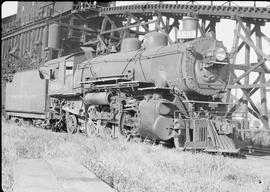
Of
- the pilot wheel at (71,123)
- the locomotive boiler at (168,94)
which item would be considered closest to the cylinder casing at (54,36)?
the pilot wheel at (71,123)

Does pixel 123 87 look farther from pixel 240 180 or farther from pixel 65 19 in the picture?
pixel 65 19

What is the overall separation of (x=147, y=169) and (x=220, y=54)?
5184 mm

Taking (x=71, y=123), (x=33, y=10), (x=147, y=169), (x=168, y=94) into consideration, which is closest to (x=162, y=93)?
(x=168, y=94)

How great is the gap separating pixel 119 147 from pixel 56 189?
182 inches

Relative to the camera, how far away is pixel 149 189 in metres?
4.51

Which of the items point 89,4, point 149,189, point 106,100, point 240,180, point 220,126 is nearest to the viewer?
point 149,189

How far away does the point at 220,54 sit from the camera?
32.4 ft

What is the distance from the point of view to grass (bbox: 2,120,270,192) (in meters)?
4.76

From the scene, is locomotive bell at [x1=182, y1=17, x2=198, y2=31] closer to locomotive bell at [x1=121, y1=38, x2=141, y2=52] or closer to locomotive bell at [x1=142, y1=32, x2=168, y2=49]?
locomotive bell at [x1=142, y1=32, x2=168, y2=49]

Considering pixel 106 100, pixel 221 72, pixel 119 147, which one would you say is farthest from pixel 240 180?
pixel 106 100

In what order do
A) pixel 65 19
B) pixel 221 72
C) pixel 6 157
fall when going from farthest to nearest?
pixel 65 19 → pixel 221 72 → pixel 6 157

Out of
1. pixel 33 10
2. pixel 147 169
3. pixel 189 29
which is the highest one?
pixel 33 10

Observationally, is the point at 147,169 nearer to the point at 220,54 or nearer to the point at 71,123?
the point at 220,54

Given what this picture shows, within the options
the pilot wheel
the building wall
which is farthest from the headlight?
the building wall
